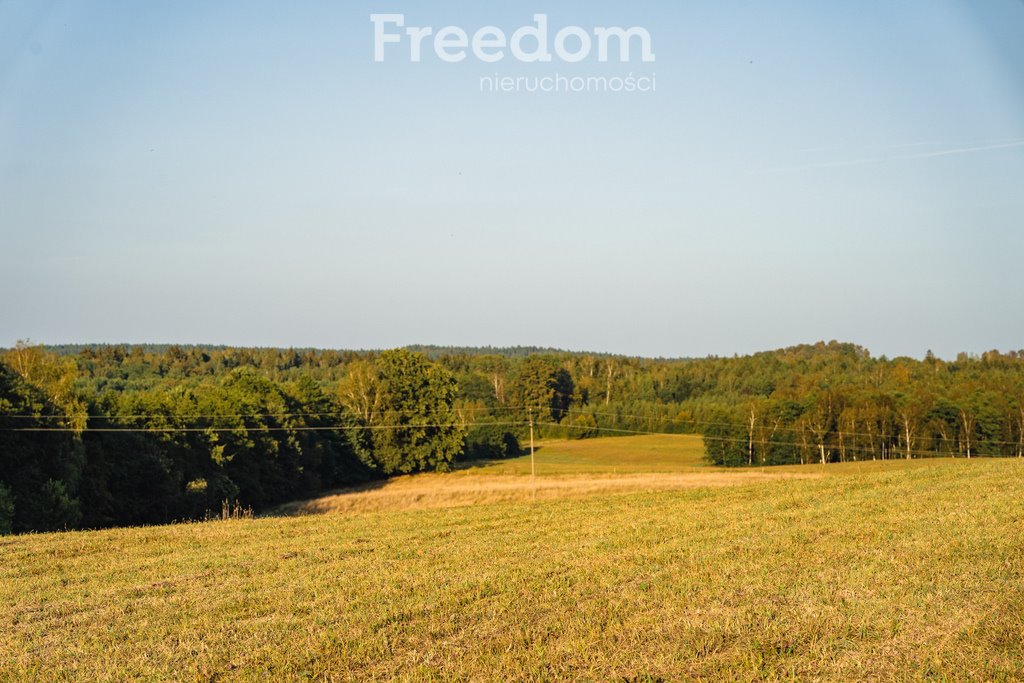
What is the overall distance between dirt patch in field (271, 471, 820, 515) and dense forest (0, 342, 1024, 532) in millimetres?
5608

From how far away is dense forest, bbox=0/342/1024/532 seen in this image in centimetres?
4525

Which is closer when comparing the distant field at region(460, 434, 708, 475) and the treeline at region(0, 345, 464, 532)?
the treeline at region(0, 345, 464, 532)

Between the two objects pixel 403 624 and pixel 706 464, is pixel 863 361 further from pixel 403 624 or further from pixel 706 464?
pixel 403 624

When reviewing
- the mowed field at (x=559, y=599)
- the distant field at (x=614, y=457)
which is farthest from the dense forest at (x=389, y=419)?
the mowed field at (x=559, y=599)

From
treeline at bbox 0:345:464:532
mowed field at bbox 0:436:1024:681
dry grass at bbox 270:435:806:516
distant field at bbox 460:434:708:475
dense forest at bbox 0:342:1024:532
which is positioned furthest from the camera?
distant field at bbox 460:434:708:475

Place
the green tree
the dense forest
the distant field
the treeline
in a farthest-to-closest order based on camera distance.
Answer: the green tree
the distant field
the dense forest
the treeline

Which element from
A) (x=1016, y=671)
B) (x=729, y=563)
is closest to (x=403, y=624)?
(x=729, y=563)

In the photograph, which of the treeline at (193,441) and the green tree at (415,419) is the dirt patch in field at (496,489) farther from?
the green tree at (415,419)

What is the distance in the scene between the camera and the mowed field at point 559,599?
786cm

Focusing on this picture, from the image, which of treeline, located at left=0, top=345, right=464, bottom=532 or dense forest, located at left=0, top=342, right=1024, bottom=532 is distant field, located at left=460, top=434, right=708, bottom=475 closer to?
dense forest, located at left=0, top=342, right=1024, bottom=532

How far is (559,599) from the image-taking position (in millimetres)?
10438

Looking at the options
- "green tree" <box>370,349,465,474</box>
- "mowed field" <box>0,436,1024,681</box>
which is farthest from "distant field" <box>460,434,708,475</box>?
"mowed field" <box>0,436,1024,681</box>

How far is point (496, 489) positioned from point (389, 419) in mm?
20903

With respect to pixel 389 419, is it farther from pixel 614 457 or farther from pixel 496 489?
pixel 614 457
